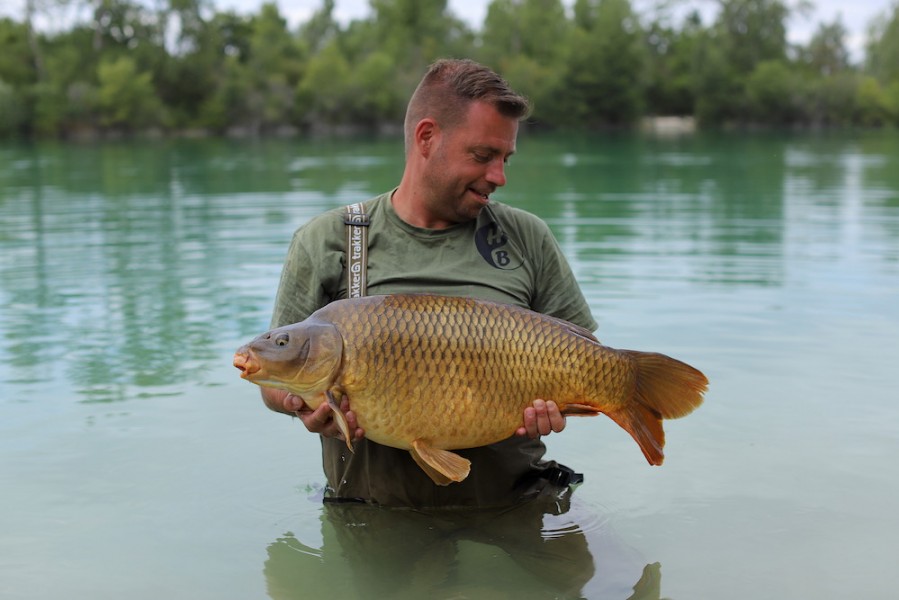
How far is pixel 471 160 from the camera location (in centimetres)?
369

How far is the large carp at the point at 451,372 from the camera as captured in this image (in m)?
3.28

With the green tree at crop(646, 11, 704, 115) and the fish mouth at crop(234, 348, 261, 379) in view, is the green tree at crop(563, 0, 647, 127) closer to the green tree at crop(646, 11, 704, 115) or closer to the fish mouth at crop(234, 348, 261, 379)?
the green tree at crop(646, 11, 704, 115)

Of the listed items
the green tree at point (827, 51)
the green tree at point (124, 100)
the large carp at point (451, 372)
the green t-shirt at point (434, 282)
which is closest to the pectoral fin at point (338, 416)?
the large carp at point (451, 372)

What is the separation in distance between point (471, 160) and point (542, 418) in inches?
35.8

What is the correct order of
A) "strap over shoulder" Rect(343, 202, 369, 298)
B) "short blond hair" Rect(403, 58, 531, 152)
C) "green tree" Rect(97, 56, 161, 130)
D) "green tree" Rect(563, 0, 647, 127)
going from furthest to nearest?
"green tree" Rect(563, 0, 647, 127) < "green tree" Rect(97, 56, 161, 130) < "strap over shoulder" Rect(343, 202, 369, 298) < "short blond hair" Rect(403, 58, 531, 152)

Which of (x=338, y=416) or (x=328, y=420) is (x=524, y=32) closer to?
(x=328, y=420)

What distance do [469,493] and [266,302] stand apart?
5663mm

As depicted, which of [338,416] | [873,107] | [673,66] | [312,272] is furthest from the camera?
[673,66]

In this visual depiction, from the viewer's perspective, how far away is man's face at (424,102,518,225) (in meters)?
3.66

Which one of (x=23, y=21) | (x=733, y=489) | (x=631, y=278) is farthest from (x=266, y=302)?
(x=23, y=21)

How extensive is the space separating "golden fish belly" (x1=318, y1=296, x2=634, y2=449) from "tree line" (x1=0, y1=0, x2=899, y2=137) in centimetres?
6871

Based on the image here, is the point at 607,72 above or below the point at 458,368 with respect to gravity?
above

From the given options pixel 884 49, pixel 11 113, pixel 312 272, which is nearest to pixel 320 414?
pixel 312 272

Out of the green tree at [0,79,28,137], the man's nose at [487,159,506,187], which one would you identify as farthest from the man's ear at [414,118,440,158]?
the green tree at [0,79,28,137]
